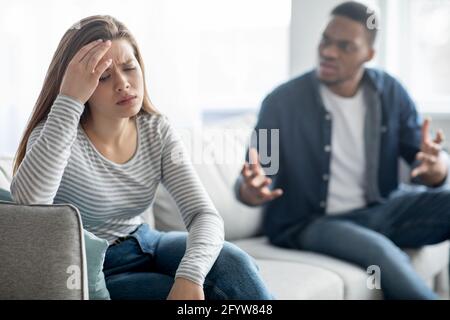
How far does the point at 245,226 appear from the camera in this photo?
1.39m

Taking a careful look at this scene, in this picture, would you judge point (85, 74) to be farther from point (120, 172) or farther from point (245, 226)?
point (245, 226)

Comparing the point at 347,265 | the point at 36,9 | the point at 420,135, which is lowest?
the point at 347,265

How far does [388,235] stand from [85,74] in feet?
3.09

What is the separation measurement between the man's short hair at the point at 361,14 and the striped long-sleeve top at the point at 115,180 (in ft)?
1.76

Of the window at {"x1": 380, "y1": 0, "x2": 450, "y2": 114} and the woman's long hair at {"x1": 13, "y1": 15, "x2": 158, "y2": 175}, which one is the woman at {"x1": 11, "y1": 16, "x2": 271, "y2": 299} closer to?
the woman's long hair at {"x1": 13, "y1": 15, "x2": 158, "y2": 175}

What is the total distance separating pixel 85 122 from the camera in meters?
0.96

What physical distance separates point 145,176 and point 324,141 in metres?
0.60

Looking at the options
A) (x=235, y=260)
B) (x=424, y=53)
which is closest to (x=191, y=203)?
(x=235, y=260)

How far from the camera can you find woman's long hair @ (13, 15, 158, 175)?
94 centimetres

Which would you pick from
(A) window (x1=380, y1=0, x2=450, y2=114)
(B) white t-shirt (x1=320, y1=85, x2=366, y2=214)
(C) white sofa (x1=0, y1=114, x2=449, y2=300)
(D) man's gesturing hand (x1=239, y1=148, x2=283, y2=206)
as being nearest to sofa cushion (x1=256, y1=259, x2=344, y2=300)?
(C) white sofa (x1=0, y1=114, x2=449, y2=300)

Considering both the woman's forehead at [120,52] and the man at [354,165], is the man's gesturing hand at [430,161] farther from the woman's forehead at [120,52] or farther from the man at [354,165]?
the woman's forehead at [120,52]

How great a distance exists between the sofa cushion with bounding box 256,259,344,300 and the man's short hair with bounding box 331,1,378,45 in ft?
1.62
